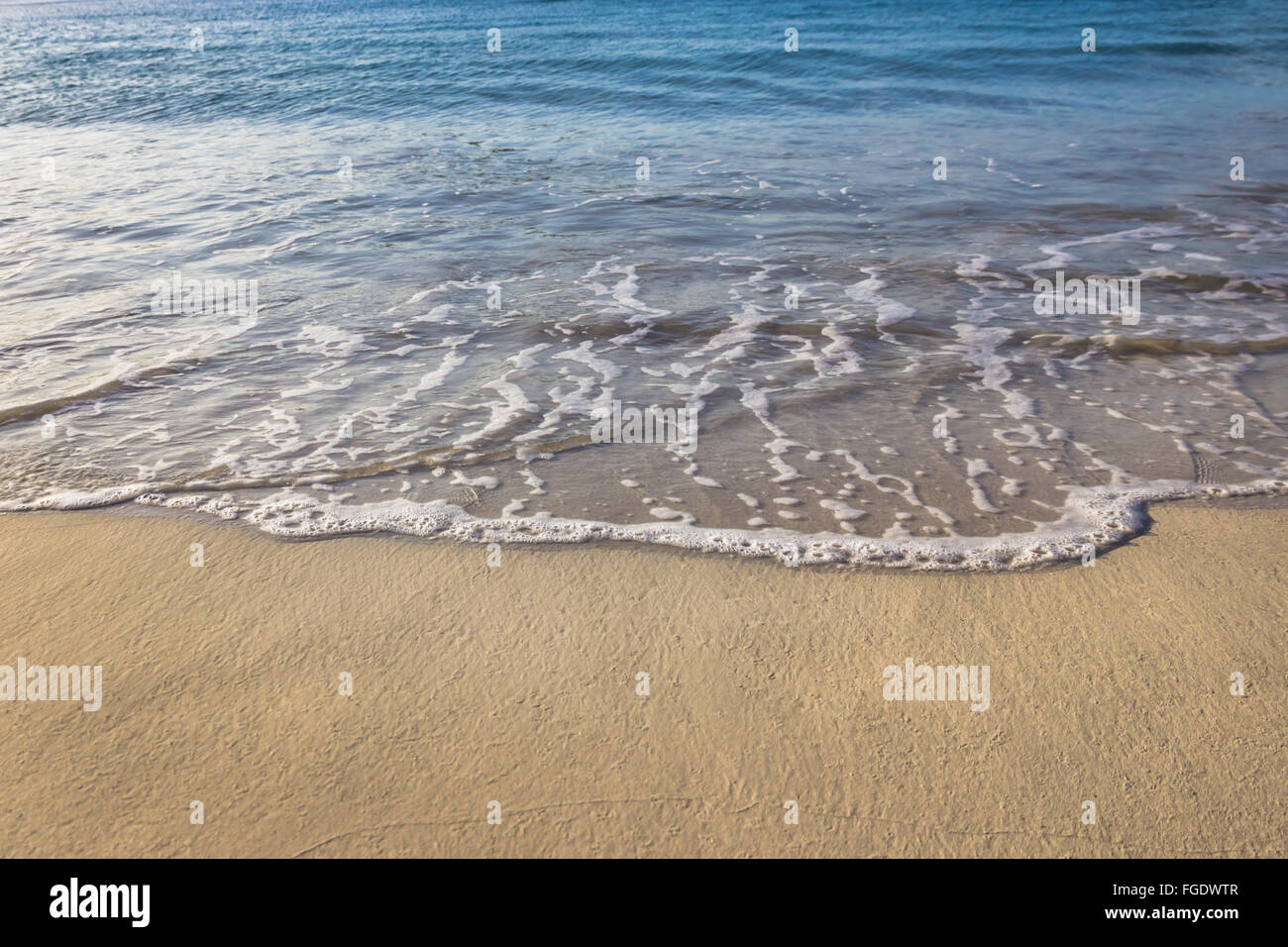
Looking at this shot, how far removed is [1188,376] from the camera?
4746 mm

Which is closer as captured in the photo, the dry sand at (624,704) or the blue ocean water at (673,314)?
the dry sand at (624,704)

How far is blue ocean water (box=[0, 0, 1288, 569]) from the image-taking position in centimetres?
366

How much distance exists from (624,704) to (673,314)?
3.70 meters

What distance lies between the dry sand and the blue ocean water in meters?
0.32

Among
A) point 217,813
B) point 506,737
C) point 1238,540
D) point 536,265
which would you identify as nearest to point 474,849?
point 506,737

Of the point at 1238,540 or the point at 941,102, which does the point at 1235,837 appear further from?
the point at 941,102

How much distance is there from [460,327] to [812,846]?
4.25 metres

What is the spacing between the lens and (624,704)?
8.33 feet

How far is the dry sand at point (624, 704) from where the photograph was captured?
7.10ft

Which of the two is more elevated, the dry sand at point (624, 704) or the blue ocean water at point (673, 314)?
the blue ocean water at point (673, 314)

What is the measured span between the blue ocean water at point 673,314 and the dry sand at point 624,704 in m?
0.32

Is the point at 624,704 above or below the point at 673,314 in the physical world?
below

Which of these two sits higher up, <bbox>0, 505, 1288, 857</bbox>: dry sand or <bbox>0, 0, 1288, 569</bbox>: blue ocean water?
<bbox>0, 0, 1288, 569</bbox>: blue ocean water

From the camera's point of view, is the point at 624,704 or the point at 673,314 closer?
the point at 624,704
